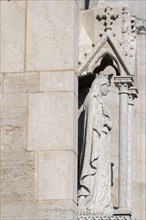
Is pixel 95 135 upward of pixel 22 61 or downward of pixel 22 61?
downward

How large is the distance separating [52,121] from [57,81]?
1.32ft

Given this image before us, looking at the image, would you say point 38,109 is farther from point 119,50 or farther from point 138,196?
point 138,196

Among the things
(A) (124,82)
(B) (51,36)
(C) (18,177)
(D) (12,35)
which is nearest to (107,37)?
(A) (124,82)

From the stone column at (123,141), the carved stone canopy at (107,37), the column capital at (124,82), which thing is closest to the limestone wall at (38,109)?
the carved stone canopy at (107,37)

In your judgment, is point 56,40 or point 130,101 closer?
point 56,40

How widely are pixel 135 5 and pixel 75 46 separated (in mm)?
6069

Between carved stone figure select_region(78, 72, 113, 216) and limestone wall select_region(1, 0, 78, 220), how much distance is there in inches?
18.7

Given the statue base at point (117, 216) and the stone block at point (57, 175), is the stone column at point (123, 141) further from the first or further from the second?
the stone block at point (57, 175)

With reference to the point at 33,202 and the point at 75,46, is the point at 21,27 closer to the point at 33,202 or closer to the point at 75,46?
the point at 75,46

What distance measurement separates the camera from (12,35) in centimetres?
1041

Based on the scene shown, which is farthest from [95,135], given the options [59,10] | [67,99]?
[59,10]

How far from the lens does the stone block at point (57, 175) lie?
9.93 m

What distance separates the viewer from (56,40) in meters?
10.3

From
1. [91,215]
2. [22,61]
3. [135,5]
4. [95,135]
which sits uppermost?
[135,5]
